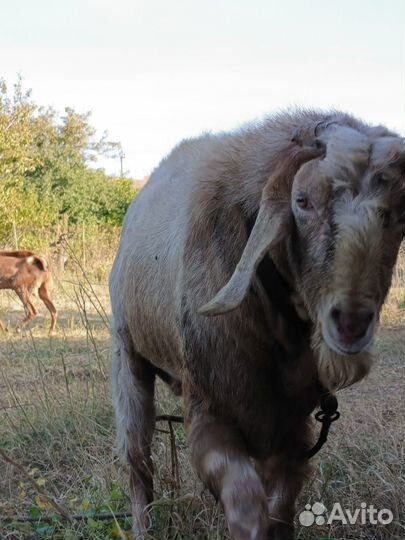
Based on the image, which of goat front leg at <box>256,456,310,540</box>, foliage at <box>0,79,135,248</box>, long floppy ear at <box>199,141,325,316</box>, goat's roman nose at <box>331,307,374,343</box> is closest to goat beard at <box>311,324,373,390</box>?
goat's roman nose at <box>331,307,374,343</box>

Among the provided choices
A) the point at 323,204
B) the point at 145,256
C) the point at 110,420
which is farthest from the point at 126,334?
the point at 323,204

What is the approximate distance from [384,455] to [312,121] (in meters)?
1.83

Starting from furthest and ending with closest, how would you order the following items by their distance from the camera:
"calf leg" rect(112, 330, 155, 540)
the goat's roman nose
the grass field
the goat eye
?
"calf leg" rect(112, 330, 155, 540), the grass field, the goat eye, the goat's roman nose

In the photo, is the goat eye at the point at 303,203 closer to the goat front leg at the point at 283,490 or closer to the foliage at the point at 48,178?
the goat front leg at the point at 283,490

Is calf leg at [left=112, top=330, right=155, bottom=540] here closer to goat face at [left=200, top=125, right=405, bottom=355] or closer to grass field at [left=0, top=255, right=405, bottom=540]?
grass field at [left=0, top=255, right=405, bottom=540]

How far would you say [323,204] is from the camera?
1921 millimetres

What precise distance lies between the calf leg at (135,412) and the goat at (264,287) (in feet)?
0.08

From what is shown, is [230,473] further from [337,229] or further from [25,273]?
[25,273]

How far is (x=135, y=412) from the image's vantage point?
336cm

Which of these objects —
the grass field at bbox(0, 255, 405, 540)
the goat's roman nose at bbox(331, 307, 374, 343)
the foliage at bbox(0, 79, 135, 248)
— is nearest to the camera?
the goat's roman nose at bbox(331, 307, 374, 343)

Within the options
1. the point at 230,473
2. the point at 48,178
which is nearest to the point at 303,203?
the point at 230,473

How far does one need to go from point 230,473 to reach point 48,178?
26580 mm

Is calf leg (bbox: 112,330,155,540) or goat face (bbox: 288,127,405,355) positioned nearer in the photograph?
goat face (bbox: 288,127,405,355)

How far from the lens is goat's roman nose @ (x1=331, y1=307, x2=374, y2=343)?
72.6 inches
